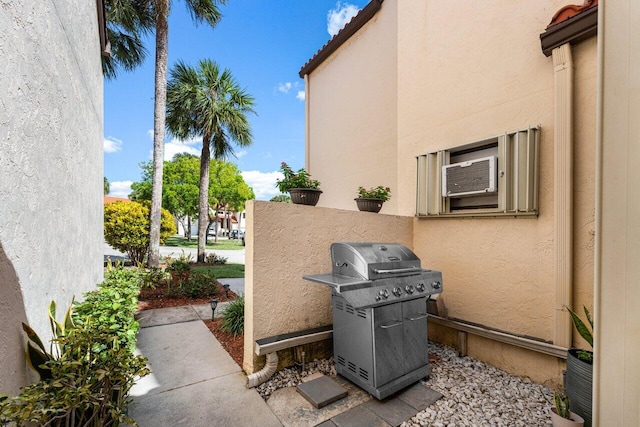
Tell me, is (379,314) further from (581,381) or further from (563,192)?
(563,192)

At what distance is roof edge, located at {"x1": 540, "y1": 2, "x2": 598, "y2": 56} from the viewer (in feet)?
9.12

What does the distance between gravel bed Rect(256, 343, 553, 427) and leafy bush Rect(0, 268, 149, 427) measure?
145 centimetres

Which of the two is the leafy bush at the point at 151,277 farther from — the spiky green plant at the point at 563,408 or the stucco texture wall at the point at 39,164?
the spiky green plant at the point at 563,408

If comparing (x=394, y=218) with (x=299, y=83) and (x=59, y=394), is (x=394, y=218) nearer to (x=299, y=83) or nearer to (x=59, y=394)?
(x=59, y=394)

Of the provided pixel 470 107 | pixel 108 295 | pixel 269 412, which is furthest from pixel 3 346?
pixel 470 107

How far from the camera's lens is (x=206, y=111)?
1108 cm

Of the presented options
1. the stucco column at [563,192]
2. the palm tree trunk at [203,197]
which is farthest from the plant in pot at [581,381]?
the palm tree trunk at [203,197]

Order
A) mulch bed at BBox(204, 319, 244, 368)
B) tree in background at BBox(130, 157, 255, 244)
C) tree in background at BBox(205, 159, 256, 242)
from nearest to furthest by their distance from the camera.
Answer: mulch bed at BBox(204, 319, 244, 368), tree in background at BBox(130, 157, 255, 244), tree in background at BBox(205, 159, 256, 242)

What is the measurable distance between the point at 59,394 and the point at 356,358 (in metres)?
2.41

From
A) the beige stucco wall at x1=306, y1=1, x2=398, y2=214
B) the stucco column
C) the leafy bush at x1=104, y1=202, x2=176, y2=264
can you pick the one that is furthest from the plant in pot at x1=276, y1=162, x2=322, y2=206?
the leafy bush at x1=104, y1=202, x2=176, y2=264

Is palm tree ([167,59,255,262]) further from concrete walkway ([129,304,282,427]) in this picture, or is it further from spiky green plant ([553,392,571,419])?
spiky green plant ([553,392,571,419])

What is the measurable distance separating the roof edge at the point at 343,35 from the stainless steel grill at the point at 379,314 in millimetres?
5753

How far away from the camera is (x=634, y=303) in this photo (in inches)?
49.1

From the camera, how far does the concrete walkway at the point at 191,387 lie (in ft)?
8.00
